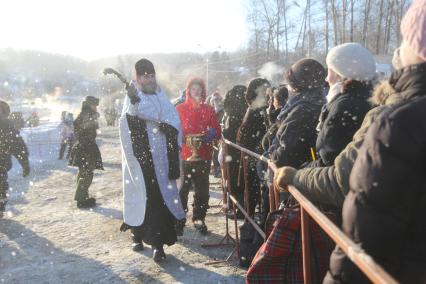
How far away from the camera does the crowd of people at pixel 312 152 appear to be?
4.43 ft

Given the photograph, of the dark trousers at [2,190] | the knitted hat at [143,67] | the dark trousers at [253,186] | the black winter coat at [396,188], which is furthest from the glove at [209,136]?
the black winter coat at [396,188]

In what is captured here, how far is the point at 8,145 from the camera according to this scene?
629cm

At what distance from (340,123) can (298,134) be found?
67 cm

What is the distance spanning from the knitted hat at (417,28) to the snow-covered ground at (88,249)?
118 inches

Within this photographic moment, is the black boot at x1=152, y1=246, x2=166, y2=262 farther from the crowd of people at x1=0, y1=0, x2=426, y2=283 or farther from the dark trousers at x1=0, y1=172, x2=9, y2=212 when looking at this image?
the dark trousers at x1=0, y1=172, x2=9, y2=212

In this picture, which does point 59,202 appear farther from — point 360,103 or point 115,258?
point 360,103

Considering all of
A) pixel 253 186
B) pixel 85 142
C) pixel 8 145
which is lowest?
pixel 253 186

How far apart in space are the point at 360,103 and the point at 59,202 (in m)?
6.25

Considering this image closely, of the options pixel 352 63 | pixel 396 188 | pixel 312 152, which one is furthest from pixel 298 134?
pixel 396 188

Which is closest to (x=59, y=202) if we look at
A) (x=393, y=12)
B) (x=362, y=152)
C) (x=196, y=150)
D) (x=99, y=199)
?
(x=99, y=199)

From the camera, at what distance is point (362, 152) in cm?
144

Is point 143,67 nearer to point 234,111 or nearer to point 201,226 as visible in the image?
point 234,111

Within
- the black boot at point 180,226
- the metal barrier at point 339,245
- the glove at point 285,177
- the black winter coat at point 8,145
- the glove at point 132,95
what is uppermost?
the glove at point 132,95

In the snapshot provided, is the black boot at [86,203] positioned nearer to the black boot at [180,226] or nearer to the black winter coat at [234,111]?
the black boot at [180,226]
